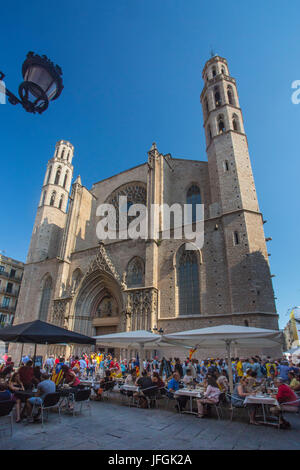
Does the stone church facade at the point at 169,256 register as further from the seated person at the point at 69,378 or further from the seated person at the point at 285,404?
the seated person at the point at 69,378

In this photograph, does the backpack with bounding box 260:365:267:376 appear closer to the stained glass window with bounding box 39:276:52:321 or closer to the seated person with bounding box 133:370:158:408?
the seated person with bounding box 133:370:158:408

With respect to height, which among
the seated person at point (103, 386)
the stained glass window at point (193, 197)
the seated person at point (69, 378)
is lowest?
the seated person at point (103, 386)

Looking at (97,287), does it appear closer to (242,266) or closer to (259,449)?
(242,266)

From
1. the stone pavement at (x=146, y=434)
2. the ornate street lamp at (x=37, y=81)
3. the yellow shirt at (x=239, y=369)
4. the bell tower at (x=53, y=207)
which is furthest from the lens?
the bell tower at (x=53, y=207)

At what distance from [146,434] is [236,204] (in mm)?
13465

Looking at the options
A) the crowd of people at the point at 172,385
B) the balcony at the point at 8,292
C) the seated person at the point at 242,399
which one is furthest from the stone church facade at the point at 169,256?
the balcony at the point at 8,292

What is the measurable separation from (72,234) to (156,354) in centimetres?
1287

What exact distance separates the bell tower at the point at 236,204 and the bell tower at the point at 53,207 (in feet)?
56.4

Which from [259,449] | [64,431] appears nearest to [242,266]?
[259,449]

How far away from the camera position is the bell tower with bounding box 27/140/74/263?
25188 millimetres

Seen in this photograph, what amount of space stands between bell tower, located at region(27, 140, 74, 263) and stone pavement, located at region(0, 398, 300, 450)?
2141cm

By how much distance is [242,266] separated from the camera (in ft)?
44.2

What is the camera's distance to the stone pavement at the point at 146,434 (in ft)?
12.7

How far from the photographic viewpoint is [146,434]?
4.45 meters
